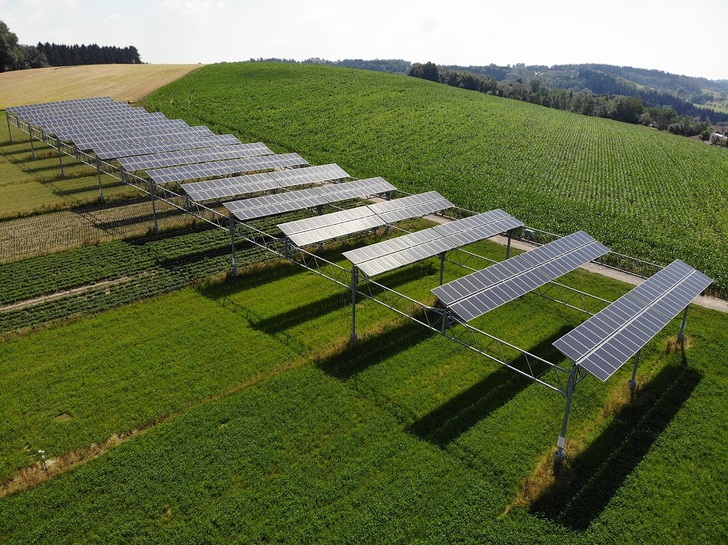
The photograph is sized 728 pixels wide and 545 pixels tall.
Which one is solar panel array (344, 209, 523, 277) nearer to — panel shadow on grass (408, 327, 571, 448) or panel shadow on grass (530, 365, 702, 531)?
panel shadow on grass (408, 327, 571, 448)

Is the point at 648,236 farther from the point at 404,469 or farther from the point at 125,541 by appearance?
the point at 125,541

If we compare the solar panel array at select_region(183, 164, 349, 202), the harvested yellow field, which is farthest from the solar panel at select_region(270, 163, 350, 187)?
the harvested yellow field

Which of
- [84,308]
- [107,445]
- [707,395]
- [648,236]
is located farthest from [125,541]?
[648,236]

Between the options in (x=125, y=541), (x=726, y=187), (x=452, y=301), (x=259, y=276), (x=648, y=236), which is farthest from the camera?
(x=726, y=187)

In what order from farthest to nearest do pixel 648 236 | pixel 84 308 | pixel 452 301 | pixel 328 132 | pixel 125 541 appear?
pixel 328 132 → pixel 648 236 → pixel 84 308 → pixel 452 301 → pixel 125 541

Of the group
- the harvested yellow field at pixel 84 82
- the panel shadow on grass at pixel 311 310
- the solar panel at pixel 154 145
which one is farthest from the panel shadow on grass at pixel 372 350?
the harvested yellow field at pixel 84 82

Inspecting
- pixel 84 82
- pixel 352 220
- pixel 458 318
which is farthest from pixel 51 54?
pixel 458 318
